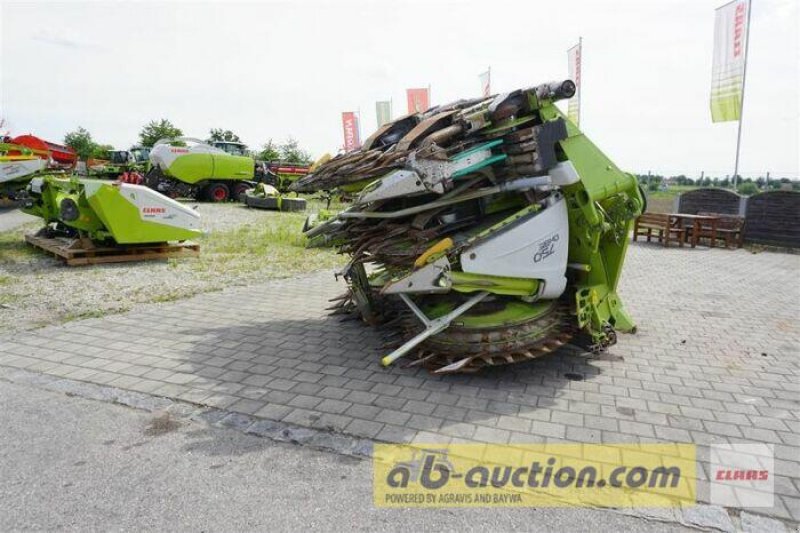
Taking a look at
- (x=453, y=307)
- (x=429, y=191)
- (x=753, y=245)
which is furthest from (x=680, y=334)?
(x=753, y=245)

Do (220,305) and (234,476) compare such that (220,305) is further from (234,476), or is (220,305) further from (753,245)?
(753,245)

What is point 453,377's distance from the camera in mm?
4207

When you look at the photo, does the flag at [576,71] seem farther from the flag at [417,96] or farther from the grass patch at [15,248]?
the grass patch at [15,248]

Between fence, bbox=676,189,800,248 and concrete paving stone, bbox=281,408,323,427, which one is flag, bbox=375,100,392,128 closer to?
fence, bbox=676,189,800,248

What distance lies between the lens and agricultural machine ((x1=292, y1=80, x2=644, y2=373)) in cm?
399

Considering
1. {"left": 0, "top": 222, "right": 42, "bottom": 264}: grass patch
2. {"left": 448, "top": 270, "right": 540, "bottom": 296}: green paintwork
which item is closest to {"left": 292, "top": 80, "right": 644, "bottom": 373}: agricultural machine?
{"left": 448, "top": 270, "right": 540, "bottom": 296}: green paintwork

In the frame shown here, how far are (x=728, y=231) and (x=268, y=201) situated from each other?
13.5 m

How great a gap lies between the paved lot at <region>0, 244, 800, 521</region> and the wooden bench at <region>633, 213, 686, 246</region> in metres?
6.84

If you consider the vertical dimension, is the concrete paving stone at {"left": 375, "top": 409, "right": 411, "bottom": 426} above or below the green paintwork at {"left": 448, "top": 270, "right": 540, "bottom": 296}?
below

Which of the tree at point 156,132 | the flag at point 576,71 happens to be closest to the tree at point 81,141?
the tree at point 156,132

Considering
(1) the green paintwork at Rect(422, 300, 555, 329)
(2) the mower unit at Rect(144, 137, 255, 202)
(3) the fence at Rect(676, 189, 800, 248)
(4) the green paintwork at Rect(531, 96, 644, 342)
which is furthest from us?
(2) the mower unit at Rect(144, 137, 255, 202)

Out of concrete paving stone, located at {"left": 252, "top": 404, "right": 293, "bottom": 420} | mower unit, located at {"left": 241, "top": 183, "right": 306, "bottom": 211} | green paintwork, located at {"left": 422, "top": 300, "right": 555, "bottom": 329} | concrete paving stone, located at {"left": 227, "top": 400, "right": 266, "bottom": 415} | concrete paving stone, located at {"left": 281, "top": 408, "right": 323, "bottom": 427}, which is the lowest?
concrete paving stone, located at {"left": 281, "top": 408, "right": 323, "bottom": 427}

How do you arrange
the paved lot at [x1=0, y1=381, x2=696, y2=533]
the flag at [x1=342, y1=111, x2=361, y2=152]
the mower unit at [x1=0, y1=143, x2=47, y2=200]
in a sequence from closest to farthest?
the paved lot at [x1=0, y1=381, x2=696, y2=533], the mower unit at [x1=0, y1=143, x2=47, y2=200], the flag at [x1=342, y1=111, x2=361, y2=152]

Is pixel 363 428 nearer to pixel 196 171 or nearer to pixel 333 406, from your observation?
pixel 333 406
